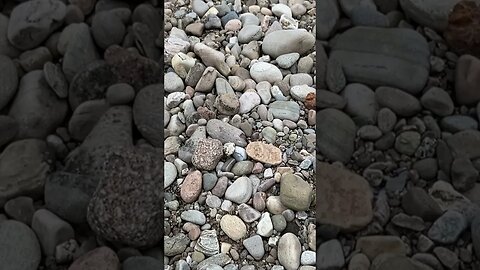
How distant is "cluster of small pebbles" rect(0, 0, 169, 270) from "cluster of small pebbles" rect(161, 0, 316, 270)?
0.09 metres

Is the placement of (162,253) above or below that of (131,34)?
below

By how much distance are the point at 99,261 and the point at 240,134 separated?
0.30m

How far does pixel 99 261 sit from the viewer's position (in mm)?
923

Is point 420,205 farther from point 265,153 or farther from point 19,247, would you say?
point 19,247

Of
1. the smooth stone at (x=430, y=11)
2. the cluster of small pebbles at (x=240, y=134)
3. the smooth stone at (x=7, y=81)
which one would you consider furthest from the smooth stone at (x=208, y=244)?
the smooth stone at (x=430, y=11)

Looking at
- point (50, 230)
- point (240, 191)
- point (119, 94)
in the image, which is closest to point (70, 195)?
point (50, 230)

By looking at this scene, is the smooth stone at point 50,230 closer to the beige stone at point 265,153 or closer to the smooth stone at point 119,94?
the smooth stone at point 119,94

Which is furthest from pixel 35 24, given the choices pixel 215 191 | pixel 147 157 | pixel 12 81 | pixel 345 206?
pixel 345 206

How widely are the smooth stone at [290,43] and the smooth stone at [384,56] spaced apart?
0.09 meters

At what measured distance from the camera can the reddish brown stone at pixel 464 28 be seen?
40.4 inches

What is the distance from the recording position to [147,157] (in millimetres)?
951

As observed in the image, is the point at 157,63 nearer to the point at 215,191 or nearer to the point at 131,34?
the point at 131,34

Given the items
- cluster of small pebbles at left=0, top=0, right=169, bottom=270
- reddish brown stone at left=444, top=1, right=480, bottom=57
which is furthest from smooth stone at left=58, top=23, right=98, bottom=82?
reddish brown stone at left=444, top=1, right=480, bottom=57

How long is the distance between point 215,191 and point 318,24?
1.00 ft
